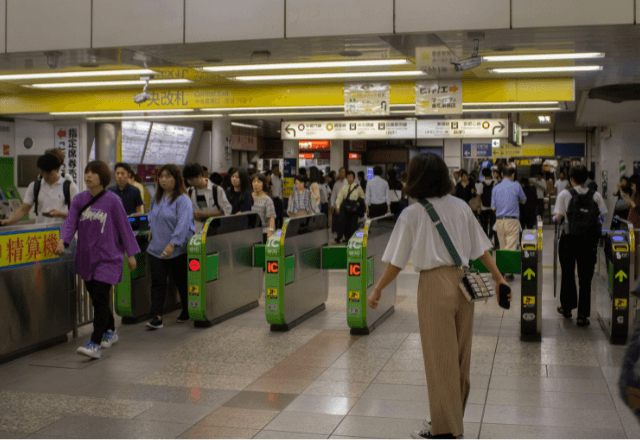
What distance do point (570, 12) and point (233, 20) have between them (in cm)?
313

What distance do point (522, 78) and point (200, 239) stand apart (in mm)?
5521

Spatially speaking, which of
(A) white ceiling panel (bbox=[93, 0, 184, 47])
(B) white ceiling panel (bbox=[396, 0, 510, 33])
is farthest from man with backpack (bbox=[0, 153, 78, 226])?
(B) white ceiling panel (bbox=[396, 0, 510, 33])

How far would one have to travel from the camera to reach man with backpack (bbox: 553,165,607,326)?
268 inches

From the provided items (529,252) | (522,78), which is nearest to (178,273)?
(529,252)

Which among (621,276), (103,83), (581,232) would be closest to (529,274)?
(621,276)

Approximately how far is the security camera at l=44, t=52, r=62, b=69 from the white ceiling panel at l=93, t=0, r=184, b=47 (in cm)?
67

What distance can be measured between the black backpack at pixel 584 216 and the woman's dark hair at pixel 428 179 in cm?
367

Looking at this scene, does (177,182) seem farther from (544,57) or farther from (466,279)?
(544,57)

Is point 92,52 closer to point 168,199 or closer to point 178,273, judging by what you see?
point 168,199

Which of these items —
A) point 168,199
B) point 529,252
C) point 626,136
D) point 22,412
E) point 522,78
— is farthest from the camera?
point 626,136

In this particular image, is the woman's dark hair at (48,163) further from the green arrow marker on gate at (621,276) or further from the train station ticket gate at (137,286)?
the green arrow marker on gate at (621,276)

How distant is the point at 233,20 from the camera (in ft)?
Result: 21.8

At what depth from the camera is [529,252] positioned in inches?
247

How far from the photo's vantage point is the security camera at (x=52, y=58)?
7412mm
